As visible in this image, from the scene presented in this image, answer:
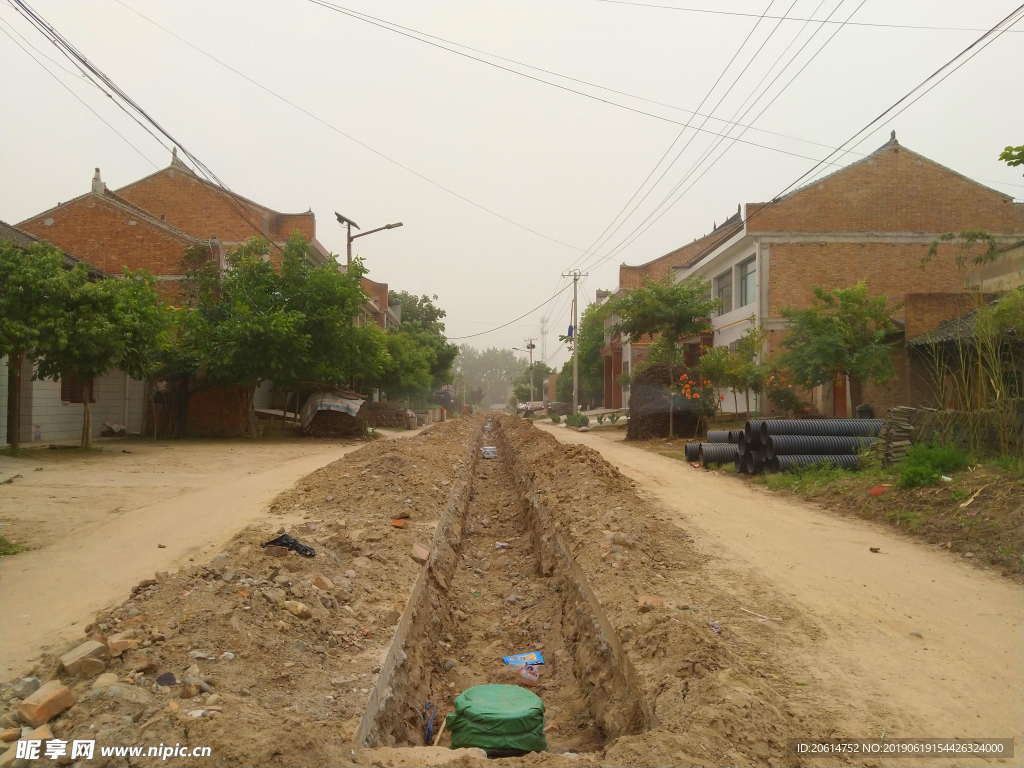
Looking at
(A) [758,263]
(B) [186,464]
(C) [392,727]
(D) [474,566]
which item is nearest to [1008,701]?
(C) [392,727]

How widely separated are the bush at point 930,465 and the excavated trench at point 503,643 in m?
4.70

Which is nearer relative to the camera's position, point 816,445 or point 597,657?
point 597,657

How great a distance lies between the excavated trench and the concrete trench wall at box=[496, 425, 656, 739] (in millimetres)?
11

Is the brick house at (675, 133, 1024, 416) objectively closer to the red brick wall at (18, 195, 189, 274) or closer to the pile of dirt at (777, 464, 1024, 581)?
the pile of dirt at (777, 464, 1024, 581)

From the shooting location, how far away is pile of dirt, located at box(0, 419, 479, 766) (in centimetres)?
318

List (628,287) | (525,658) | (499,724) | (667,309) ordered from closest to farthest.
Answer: (499,724) → (525,658) → (667,309) → (628,287)

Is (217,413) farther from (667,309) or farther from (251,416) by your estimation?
(667,309)

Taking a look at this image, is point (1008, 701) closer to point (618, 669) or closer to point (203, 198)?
point (618, 669)

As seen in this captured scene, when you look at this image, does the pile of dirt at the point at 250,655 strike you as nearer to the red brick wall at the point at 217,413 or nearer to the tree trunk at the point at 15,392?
the tree trunk at the point at 15,392

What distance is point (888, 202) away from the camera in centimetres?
2494

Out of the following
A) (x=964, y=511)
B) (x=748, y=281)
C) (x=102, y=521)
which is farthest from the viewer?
(x=748, y=281)

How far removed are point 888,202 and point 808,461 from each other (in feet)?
55.2

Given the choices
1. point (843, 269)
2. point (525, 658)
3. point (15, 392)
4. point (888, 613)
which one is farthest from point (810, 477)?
A: point (843, 269)

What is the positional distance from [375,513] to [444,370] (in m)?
44.0
